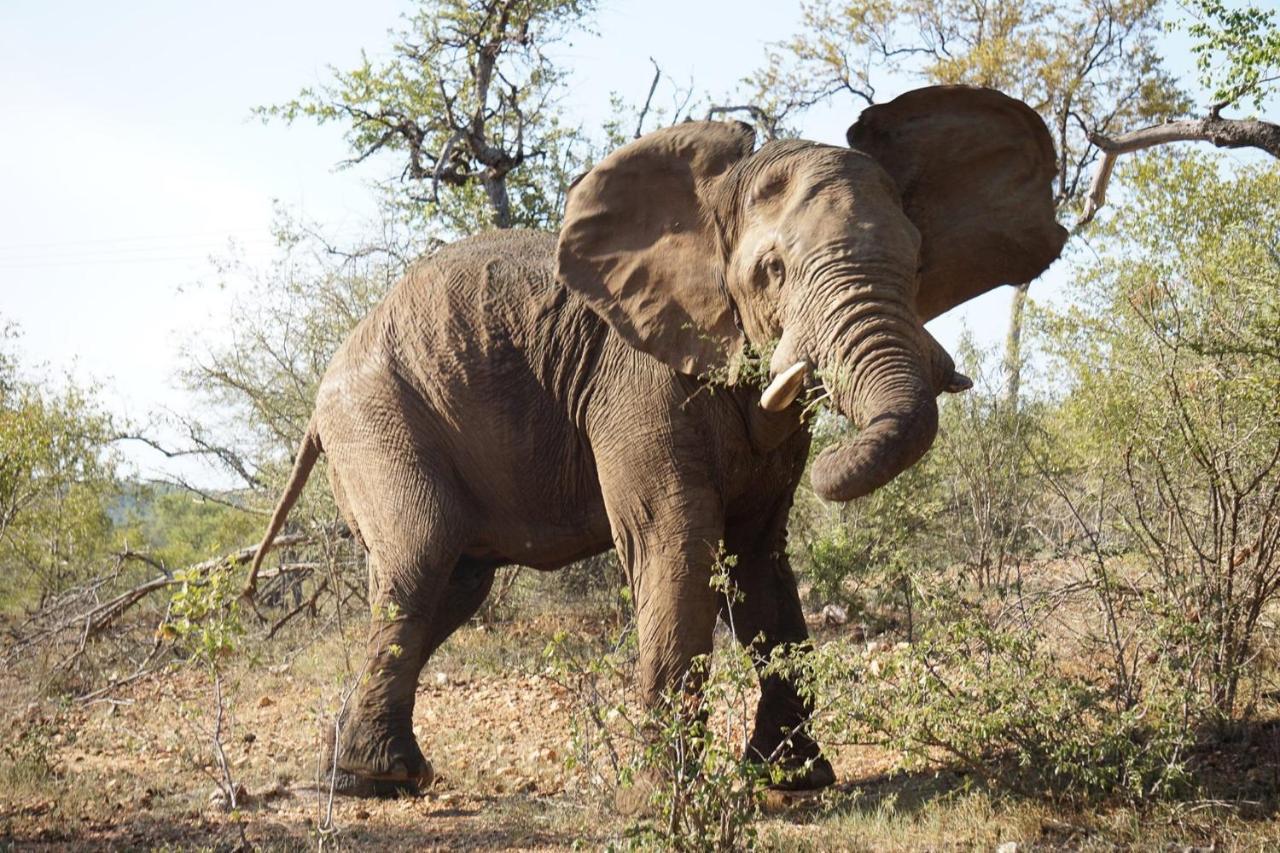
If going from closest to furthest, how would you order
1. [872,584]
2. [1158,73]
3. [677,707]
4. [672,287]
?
[677,707] → [672,287] → [872,584] → [1158,73]

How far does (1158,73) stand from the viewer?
2541 centimetres

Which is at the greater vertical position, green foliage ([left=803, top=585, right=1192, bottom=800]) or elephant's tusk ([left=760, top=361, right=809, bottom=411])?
elephant's tusk ([left=760, top=361, right=809, bottom=411])

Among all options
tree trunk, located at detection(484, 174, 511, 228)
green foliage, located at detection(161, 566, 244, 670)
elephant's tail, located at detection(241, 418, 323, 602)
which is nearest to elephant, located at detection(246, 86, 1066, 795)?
elephant's tail, located at detection(241, 418, 323, 602)

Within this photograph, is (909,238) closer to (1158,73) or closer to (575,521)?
(575,521)

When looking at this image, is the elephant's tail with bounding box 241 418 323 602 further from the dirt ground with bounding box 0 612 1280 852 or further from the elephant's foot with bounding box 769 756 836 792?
the elephant's foot with bounding box 769 756 836 792

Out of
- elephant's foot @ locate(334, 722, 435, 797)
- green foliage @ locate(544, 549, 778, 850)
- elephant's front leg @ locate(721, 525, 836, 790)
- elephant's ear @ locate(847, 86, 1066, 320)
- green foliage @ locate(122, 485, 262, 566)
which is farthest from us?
green foliage @ locate(122, 485, 262, 566)

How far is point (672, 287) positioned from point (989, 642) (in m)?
2.32

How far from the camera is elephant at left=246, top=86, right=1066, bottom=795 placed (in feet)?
20.5

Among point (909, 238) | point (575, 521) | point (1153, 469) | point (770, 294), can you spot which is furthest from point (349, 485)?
point (1153, 469)

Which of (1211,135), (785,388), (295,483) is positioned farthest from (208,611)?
(1211,135)

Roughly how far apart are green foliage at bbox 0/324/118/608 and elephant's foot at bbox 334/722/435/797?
273 inches

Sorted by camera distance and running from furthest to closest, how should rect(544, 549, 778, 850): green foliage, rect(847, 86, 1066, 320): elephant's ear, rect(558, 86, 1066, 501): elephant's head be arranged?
rect(847, 86, 1066, 320): elephant's ear, rect(558, 86, 1066, 501): elephant's head, rect(544, 549, 778, 850): green foliage

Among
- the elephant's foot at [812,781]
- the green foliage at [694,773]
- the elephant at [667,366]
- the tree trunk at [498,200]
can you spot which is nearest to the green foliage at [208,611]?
the elephant at [667,366]

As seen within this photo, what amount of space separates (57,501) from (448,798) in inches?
377
